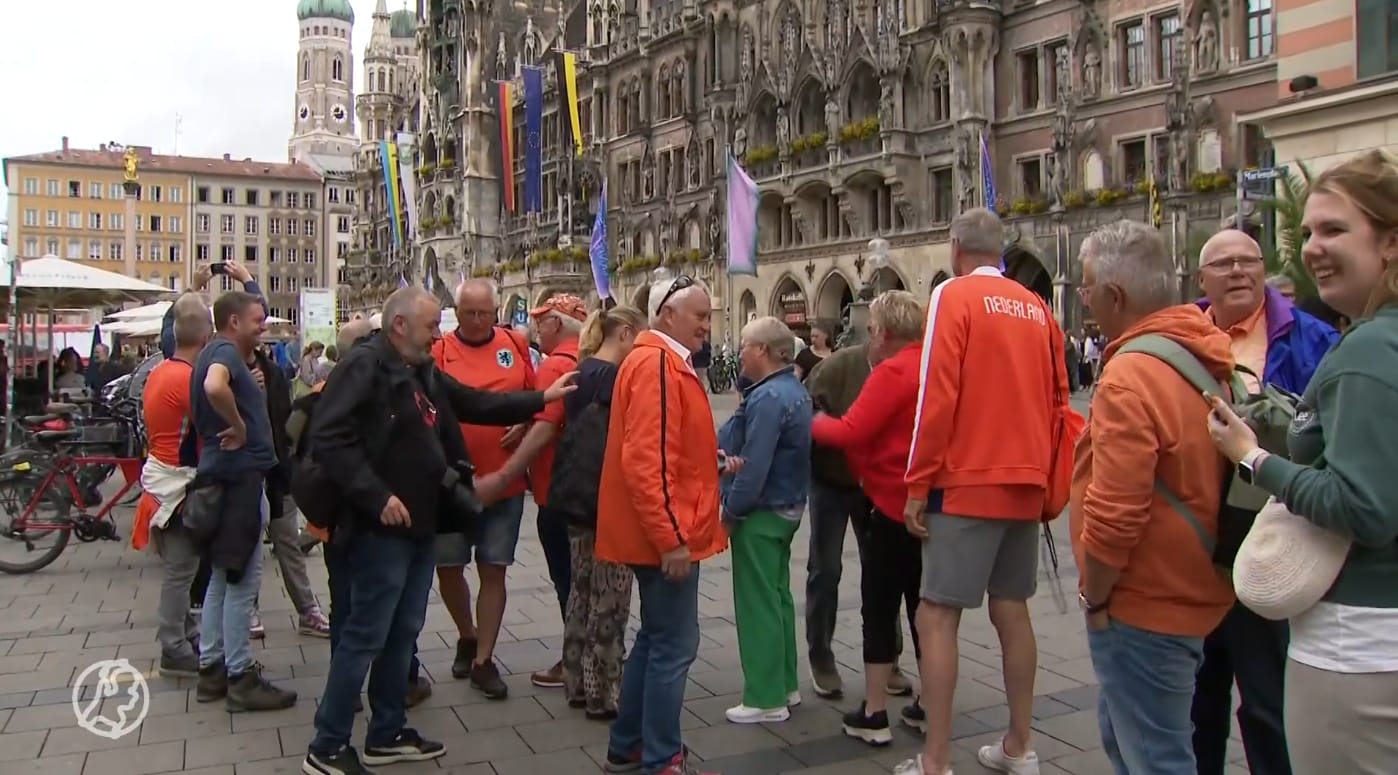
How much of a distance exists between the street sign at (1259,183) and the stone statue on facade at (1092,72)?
1232 centimetres

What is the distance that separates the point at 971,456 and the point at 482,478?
2801mm

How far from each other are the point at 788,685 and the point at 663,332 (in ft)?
6.72

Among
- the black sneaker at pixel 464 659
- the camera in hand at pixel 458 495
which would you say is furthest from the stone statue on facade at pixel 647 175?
the camera in hand at pixel 458 495

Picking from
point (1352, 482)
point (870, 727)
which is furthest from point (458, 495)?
point (1352, 482)

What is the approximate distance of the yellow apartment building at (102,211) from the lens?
100 m

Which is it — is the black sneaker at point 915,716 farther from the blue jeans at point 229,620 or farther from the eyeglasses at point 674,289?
the blue jeans at point 229,620

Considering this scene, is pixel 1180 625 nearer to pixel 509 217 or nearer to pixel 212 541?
pixel 212 541

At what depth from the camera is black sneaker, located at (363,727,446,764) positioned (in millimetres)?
4898

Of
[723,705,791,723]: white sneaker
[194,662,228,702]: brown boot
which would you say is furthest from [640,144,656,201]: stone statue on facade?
[723,705,791,723]: white sneaker

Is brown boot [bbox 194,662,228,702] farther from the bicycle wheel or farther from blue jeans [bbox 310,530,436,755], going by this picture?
the bicycle wheel

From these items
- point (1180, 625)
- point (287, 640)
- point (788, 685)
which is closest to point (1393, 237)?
point (1180, 625)

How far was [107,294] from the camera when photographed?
17.6m

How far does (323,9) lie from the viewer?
438ft

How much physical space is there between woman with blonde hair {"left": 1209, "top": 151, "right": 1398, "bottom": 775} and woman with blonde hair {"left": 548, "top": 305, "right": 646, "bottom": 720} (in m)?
3.22
